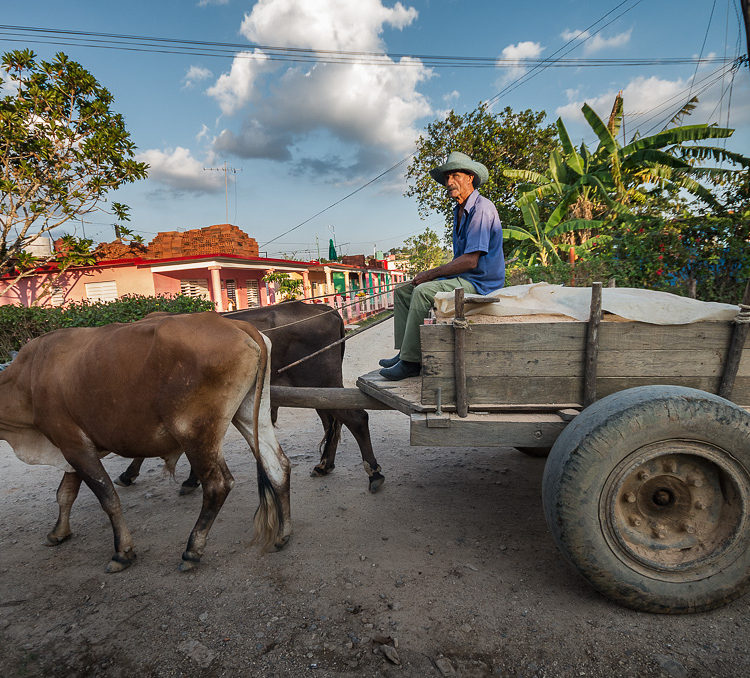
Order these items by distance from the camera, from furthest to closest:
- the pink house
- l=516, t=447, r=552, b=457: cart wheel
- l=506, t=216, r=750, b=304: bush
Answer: the pink house → l=506, t=216, r=750, b=304: bush → l=516, t=447, r=552, b=457: cart wheel

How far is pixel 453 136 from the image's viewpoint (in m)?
16.5

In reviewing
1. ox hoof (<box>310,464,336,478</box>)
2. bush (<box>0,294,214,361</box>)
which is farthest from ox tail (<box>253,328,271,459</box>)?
bush (<box>0,294,214,361</box>)

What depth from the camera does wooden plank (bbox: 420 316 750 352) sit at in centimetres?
200

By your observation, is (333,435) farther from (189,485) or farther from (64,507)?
(64,507)

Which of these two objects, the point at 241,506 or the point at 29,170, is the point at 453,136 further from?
the point at 241,506

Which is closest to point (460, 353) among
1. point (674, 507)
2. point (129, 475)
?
point (674, 507)

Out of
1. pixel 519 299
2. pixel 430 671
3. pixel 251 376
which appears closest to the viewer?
pixel 430 671

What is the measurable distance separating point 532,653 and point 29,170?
11.9 metres

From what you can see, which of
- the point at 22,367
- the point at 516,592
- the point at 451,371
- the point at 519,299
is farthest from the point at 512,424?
the point at 22,367

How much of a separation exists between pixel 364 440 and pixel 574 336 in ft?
6.70

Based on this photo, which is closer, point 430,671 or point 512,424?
point 430,671

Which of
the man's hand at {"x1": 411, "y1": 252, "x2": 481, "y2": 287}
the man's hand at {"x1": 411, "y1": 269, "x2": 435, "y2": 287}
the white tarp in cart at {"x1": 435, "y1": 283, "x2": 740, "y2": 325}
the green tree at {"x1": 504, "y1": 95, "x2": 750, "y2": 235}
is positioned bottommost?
the white tarp in cart at {"x1": 435, "y1": 283, "x2": 740, "y2": 325}

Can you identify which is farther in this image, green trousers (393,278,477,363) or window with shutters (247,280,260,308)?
window with shutters (247,280,260,308)

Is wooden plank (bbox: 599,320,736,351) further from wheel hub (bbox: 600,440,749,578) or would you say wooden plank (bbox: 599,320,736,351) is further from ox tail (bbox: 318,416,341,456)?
ox tail (bbox: 318,416,341,456)
